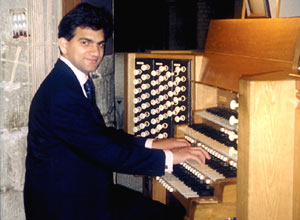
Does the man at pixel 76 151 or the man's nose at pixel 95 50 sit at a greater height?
the man's nose at pixel 95 50

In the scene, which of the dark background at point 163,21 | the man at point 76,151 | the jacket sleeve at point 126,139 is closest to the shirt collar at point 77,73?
the man at point 76,151

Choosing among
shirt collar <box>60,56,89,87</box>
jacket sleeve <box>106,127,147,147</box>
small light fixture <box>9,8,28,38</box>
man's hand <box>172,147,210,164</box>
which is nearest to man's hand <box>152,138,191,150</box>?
jacket sleeve <box>106,127,147,147</box>

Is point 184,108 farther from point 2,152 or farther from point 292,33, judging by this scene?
point 2,152

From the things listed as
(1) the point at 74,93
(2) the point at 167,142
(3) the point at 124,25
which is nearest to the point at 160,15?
(3) the point at 124,25

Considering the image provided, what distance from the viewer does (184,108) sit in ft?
12.1

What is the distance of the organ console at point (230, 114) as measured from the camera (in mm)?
2266

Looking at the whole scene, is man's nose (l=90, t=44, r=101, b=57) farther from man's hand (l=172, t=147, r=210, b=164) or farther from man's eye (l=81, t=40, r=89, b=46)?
man's hand (l=172, t=147, r=210, b=164)

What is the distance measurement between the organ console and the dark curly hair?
0.83 m

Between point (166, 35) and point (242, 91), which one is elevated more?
point (166, 35)

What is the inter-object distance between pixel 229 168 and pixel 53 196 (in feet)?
3.89

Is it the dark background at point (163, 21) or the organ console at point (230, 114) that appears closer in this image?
the organ console at point (230, 114)

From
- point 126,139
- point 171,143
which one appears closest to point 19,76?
point 126,139

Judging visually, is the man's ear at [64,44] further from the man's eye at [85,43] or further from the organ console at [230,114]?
the organ console at [230,114]

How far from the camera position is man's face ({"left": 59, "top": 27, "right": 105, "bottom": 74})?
9.17 feet
